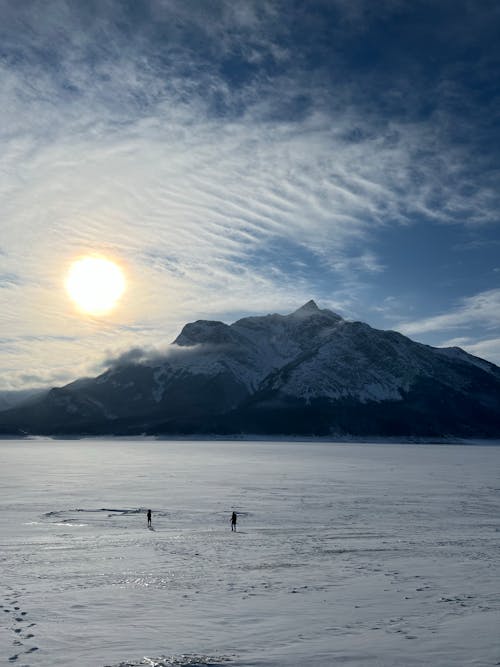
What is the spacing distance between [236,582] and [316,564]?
5393 millimetres

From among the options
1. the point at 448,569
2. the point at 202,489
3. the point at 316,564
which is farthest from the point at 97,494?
the point at 448,569

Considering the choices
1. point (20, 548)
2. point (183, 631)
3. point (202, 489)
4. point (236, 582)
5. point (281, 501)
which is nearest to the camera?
point (183, 631)

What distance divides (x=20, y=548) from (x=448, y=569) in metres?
23.0

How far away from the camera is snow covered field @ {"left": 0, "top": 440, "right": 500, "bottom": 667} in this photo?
20.1m

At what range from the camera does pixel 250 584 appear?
28.2m

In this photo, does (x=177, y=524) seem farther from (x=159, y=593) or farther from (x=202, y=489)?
(x=202, y=489)

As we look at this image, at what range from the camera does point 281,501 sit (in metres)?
60.4

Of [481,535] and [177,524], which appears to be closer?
[481,535]

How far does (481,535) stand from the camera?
1602 inches

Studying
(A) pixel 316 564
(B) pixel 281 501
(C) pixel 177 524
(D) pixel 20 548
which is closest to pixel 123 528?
(C) pixel 177 524

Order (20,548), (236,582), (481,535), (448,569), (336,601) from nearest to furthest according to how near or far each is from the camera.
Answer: (336,601) → (236,582) → (448,569) → (20,548) → (481,535)

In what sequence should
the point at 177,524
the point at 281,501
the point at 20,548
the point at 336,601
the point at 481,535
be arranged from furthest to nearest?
the point at 281,501, the point at 177,524, the point at 481,535, the point at 20,548, the point at 336,601

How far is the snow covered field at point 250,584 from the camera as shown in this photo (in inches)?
792

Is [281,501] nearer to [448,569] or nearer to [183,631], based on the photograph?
[448,569]
